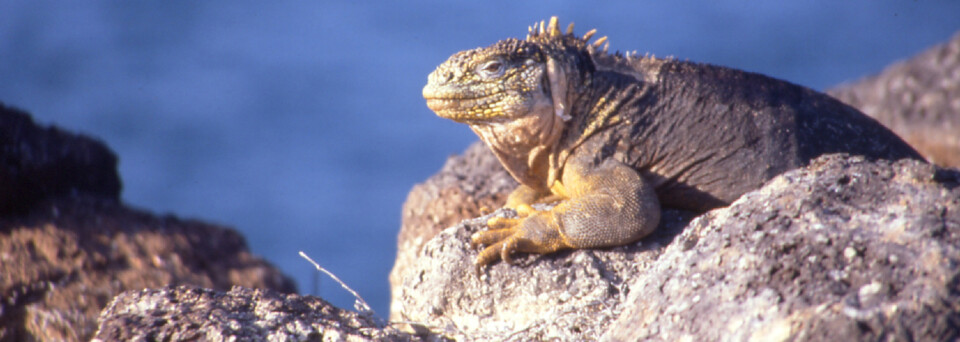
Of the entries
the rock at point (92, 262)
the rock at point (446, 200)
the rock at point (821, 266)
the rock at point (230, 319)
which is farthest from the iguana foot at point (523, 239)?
the rock at point (92, 262)

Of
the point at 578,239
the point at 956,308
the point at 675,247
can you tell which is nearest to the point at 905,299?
the point at 956,308

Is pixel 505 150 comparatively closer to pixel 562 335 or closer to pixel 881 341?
pixel 562 335

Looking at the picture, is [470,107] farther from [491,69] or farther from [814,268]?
[814,268]

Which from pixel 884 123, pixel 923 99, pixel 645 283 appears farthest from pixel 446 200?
pixel 923 99

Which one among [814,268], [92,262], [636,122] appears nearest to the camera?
[814,268]

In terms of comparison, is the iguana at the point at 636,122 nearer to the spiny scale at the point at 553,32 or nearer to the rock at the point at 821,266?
the spiny scale at the point at 553,32
